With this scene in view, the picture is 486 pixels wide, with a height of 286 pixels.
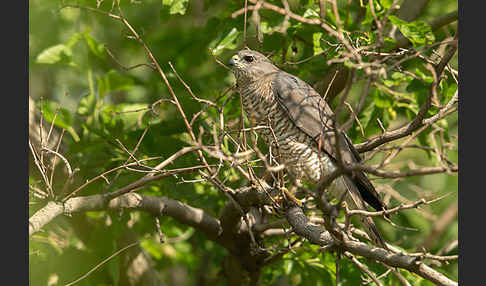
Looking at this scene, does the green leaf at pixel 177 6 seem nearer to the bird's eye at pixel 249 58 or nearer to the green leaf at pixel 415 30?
the bird's eye at pixel 249 58

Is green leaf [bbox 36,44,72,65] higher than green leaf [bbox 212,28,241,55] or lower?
lower

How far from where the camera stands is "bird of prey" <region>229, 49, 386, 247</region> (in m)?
3.71

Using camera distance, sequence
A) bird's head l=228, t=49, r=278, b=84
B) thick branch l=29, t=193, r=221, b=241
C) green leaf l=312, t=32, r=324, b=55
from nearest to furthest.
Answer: thick branch l=29, t=193, r=221, b=241, green leaf l=312, t=32, r=324, b=55, bird's head l=228, t=49, r=278, b=84

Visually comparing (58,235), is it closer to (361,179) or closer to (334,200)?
(334,200)

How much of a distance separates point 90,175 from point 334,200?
1.75 meters

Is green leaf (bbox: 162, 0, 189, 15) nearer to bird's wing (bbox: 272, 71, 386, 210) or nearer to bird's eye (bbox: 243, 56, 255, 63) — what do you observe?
bird's eye (bbox: 243, 56, 255, 63)

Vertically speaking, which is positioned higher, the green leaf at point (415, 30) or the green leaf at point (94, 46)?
the green leaf at point (415, 30)

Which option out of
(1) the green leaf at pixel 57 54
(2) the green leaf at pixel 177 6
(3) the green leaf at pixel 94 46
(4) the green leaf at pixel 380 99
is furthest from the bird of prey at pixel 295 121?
(1) the green leaf at pixel 57 54

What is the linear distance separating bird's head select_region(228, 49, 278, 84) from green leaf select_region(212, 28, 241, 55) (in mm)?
396

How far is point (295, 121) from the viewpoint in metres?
3.90

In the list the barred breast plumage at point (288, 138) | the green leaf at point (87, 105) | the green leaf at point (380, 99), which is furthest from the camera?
the green leaf at point (87, 105)

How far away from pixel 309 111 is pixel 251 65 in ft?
2.11

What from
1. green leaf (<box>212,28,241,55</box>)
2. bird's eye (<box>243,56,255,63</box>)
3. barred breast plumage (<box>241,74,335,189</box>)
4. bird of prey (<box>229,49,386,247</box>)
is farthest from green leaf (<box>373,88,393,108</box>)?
green leaf (<box>212,28,241,55</box>)

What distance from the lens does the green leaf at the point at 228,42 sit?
3734 millimetres
